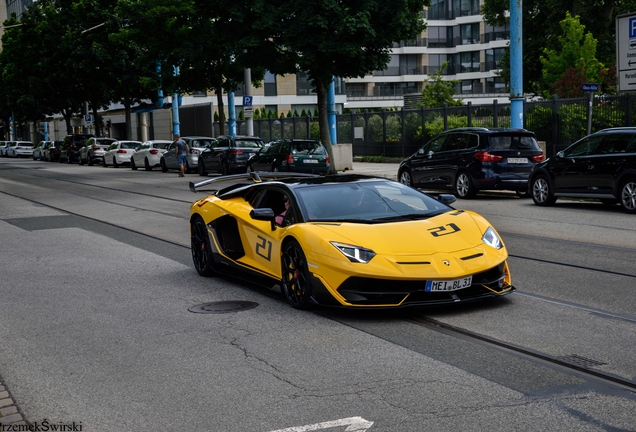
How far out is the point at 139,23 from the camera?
4041cm

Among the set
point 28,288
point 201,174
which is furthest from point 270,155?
point 28,288

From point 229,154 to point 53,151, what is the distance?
32.8 metres

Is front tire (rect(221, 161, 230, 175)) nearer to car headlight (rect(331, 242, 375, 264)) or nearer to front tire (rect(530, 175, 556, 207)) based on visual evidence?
front tire (rect(530, 175, 556, 207))

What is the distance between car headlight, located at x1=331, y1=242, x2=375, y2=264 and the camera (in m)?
7.67

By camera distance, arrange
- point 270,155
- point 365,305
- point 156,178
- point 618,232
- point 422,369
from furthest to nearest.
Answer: point 156,178 < point 270,155 < point 618,232 < point 365,305 < point 422,369

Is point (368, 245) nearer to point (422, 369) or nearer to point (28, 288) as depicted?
point (422, 369)

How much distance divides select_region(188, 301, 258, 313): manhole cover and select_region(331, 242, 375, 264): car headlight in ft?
4.17

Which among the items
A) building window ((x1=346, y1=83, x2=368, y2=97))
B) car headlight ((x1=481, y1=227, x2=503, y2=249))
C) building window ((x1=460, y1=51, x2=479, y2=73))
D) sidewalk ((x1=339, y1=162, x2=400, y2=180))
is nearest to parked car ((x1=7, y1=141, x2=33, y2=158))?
building window ((x1=346, y1=83, x2=368, y2=97))

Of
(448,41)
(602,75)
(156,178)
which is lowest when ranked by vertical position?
(156,178)

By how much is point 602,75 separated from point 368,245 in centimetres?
4387

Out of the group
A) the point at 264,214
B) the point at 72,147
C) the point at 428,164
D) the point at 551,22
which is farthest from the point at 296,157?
the point at 72,147

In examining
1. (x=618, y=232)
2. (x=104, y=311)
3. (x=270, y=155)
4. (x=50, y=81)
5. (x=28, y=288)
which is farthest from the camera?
(x=50, y=81)

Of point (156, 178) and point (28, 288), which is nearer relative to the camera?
point (28, 288)

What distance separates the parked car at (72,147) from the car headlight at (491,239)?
53570 millimetres
